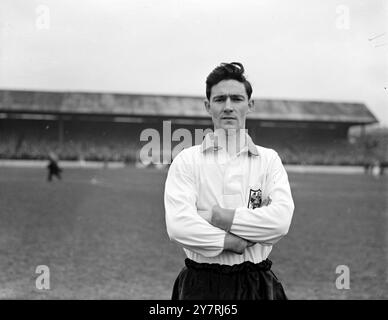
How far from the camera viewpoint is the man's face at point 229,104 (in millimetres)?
1879

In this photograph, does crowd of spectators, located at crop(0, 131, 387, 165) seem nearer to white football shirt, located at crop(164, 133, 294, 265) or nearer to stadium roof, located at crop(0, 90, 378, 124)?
stadium roof, located at crop(0, 90, 378, 124)

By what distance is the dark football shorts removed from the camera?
6.33 feet

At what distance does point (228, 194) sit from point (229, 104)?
1.09 ft

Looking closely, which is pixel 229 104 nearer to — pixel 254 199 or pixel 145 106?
pixel 254 199

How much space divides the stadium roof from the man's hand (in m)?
28.2

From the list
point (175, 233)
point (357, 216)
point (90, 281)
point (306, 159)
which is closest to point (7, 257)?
point (90, 281)

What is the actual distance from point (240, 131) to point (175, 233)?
455mm

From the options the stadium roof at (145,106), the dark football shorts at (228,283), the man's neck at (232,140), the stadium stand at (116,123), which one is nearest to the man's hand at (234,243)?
the dark football shorts at (228,283)

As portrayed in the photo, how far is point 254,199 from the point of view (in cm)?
193

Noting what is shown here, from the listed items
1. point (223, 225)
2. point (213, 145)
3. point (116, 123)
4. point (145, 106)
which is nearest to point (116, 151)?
point (116, 123)

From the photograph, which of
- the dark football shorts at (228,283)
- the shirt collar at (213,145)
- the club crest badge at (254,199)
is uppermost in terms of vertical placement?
the shirt collar at (213,145)

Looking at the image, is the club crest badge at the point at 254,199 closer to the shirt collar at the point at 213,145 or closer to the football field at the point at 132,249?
the shirt collar at the point at 213,145

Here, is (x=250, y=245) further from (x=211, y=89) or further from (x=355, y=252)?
(x=355, y=252)

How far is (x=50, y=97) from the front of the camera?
32.9m
